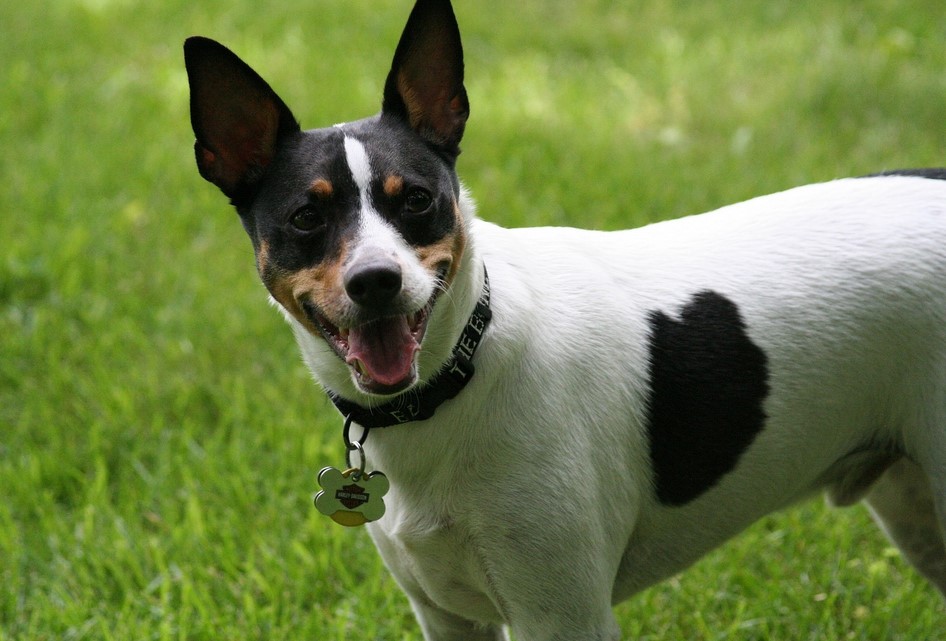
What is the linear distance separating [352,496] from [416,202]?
69 cm

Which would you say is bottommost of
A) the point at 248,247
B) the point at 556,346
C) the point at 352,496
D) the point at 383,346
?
the point at 248,247

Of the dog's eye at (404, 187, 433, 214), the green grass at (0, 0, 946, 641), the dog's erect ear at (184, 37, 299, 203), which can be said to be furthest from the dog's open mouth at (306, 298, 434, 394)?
the green grass at (0, 0, 946, 641)

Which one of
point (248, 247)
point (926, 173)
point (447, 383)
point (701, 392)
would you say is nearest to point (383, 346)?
point (447, 383)

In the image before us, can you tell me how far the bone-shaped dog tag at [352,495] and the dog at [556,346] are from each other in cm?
1

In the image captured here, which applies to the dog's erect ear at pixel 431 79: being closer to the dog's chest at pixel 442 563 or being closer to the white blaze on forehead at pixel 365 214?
the white blaze on forehead at pixel 365 214

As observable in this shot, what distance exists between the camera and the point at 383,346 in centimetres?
238

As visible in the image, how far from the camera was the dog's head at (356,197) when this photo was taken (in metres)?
2.34

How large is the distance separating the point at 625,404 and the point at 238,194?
1029 mm

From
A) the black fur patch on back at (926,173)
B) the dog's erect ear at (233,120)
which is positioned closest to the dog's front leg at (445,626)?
the dog's erect ear at (233,120)

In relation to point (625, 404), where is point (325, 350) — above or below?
above

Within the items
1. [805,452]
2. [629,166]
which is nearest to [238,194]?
[805,452]

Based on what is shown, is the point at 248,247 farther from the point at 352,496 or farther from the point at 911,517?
the point at 911,517

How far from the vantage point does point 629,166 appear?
238 inches

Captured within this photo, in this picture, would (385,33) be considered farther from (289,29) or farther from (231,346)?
(231,346)
